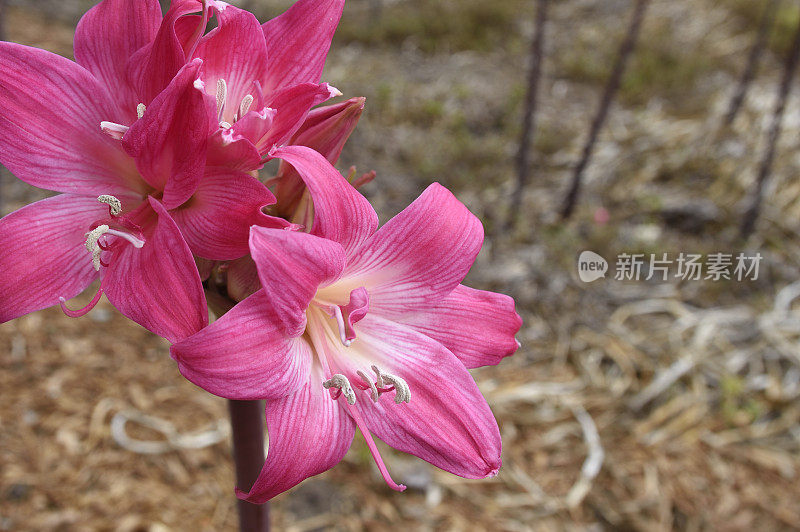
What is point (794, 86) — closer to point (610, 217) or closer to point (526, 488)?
point (610, 217)

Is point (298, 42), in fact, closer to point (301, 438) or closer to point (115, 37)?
point (115, 37)

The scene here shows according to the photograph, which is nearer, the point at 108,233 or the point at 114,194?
the point at 108,233

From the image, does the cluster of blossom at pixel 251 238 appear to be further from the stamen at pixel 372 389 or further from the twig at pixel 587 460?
the twig at pixel 587 460

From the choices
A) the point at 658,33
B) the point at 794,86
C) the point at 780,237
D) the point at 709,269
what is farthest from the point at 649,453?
the point at 658,33

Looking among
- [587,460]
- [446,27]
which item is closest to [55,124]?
[587,460]

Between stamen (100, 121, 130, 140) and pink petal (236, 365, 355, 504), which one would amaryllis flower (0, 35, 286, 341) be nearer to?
stamen (100, 121, 130, 140)
